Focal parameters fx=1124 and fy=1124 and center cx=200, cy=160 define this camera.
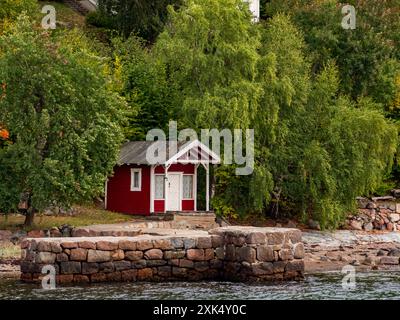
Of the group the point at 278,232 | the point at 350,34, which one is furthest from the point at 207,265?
the point at 350,34

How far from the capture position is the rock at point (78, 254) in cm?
3722

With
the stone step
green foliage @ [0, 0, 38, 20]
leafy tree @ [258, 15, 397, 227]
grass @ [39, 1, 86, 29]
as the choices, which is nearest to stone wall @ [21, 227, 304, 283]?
leafy tree @ [258, 15, 397, 227]

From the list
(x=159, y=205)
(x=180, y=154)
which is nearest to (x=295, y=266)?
(x=180, y=154)

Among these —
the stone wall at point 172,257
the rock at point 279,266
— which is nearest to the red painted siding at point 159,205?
the stone wall at point 172,257

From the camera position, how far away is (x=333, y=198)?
56531mm

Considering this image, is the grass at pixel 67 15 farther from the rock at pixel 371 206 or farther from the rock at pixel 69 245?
the rock at pixel 69 245

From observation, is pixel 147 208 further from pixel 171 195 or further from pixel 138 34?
pixel 138 34

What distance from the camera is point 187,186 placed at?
185 feet

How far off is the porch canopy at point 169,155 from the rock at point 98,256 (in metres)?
16.3

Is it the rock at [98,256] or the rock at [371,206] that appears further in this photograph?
the rock at [371,206]

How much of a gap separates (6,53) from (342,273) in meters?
16.9

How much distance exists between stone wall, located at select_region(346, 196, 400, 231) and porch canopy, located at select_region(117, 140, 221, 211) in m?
8.90

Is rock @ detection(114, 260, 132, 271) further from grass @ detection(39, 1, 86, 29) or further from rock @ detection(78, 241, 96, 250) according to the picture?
grass @ detection(39, 1, 86, 29)

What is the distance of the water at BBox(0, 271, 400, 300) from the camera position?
34.8m
